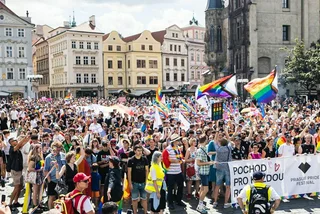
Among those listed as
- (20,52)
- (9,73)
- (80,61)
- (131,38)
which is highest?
(131,38)

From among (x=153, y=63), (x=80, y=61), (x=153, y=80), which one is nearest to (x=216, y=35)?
(x=153, y=63)

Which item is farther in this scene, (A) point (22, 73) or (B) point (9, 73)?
(A) point (22, 73)

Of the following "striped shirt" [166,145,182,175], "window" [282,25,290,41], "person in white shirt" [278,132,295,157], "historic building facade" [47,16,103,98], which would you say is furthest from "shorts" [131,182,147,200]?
"historic building facade" [47,16,103,98]

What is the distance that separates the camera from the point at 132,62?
7569 cm

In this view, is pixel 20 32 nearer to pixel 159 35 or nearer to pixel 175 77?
pixel 159 35

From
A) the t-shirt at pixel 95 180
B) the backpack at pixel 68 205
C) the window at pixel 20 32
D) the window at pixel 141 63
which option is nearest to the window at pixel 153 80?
the window at pixel 141 63

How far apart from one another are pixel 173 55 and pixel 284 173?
70327 millimetres

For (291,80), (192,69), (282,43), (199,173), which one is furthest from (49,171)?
(192,69)

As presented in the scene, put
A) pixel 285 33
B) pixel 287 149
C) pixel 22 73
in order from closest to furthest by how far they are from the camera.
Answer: pixel 287 149 → pixel 285 33 → pixel 22 73

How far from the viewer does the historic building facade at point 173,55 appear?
7819 cm

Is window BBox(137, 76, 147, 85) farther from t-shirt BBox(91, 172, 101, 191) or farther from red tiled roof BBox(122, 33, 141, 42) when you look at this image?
t-shirt BBox(91, 172, 101, 191)

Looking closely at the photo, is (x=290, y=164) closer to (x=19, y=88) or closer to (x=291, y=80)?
(x=291, y=80)

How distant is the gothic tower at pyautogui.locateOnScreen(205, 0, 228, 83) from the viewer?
63.1 meters

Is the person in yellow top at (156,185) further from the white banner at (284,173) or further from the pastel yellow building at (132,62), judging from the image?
the pastel yellow building at (132,62)
